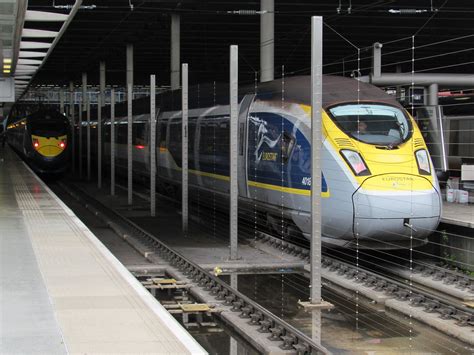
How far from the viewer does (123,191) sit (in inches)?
1142

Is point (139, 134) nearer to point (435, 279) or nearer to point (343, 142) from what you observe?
point (343, 142)

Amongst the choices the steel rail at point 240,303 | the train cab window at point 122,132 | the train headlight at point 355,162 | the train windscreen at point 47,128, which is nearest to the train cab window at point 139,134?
the train cab window at point 122,132

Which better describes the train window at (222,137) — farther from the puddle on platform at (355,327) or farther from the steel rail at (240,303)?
the puddle on platform at (355,327)

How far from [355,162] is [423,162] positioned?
1.25 m

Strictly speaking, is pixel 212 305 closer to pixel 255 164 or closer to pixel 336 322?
pixel 336 322

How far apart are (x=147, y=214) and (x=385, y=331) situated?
12.6m

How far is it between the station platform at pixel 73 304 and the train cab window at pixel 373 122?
4.57 m

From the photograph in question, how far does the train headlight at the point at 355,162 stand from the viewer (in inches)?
459

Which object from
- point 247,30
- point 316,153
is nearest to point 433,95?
point 316,153

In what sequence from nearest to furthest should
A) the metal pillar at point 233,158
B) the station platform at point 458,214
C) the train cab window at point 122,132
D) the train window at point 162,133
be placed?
1. the metal pillar at point 233,158
2. the station platform at point 458,214
3. the train window at point 162,133
4. the train cab window at point 122,132

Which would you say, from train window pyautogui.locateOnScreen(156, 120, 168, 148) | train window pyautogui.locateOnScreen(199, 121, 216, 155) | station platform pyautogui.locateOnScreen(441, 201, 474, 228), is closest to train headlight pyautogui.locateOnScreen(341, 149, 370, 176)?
station platform pyautogui.locateOnScreen(441, 201, 474, 228)

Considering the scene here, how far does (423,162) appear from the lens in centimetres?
1213

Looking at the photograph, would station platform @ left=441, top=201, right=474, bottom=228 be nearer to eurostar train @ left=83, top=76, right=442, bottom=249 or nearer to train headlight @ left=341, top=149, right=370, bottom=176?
eurostar train @ left=83, top=76, right=442, bottom=249

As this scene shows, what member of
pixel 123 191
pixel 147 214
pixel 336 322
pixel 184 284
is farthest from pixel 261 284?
pixel 123 191
